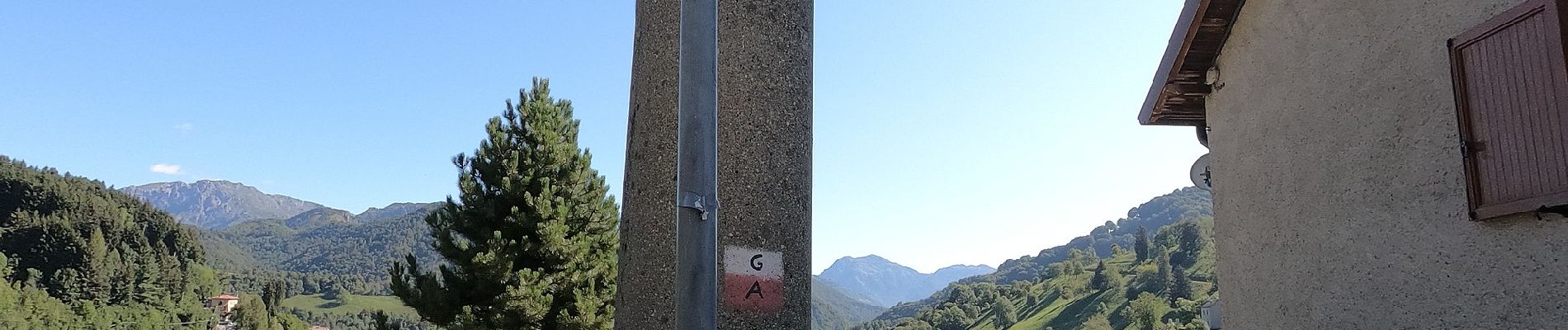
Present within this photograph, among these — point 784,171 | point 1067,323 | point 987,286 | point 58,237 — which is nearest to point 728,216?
point 784,171

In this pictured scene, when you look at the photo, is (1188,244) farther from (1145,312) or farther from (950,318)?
(1145,312)

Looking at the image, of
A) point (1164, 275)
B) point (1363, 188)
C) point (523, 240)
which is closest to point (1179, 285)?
point (1164, 275)

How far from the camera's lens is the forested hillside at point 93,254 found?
8788cm

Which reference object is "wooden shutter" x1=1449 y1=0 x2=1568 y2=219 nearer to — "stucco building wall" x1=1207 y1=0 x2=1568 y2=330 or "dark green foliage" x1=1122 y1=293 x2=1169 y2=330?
"stucco building wall" x1=1207 y1=0 x2=1568 y2=330

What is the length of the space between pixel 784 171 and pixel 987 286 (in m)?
182

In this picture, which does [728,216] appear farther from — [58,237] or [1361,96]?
[58,237]

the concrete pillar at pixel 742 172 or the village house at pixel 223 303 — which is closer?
the concrete pillar at pixel 742 172

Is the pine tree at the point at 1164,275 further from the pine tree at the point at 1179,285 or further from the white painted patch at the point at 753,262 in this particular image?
the white painted patch at the point at 753,262

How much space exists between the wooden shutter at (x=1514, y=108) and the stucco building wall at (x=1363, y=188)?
97 mm

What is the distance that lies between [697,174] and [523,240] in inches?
576

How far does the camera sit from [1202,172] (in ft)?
24.7

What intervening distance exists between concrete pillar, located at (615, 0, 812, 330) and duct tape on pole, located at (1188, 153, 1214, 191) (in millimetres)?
4486

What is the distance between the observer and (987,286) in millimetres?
180750

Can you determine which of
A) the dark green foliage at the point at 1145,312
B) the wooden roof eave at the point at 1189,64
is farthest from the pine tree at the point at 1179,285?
the wooden roof eave at the point at 1189,64
